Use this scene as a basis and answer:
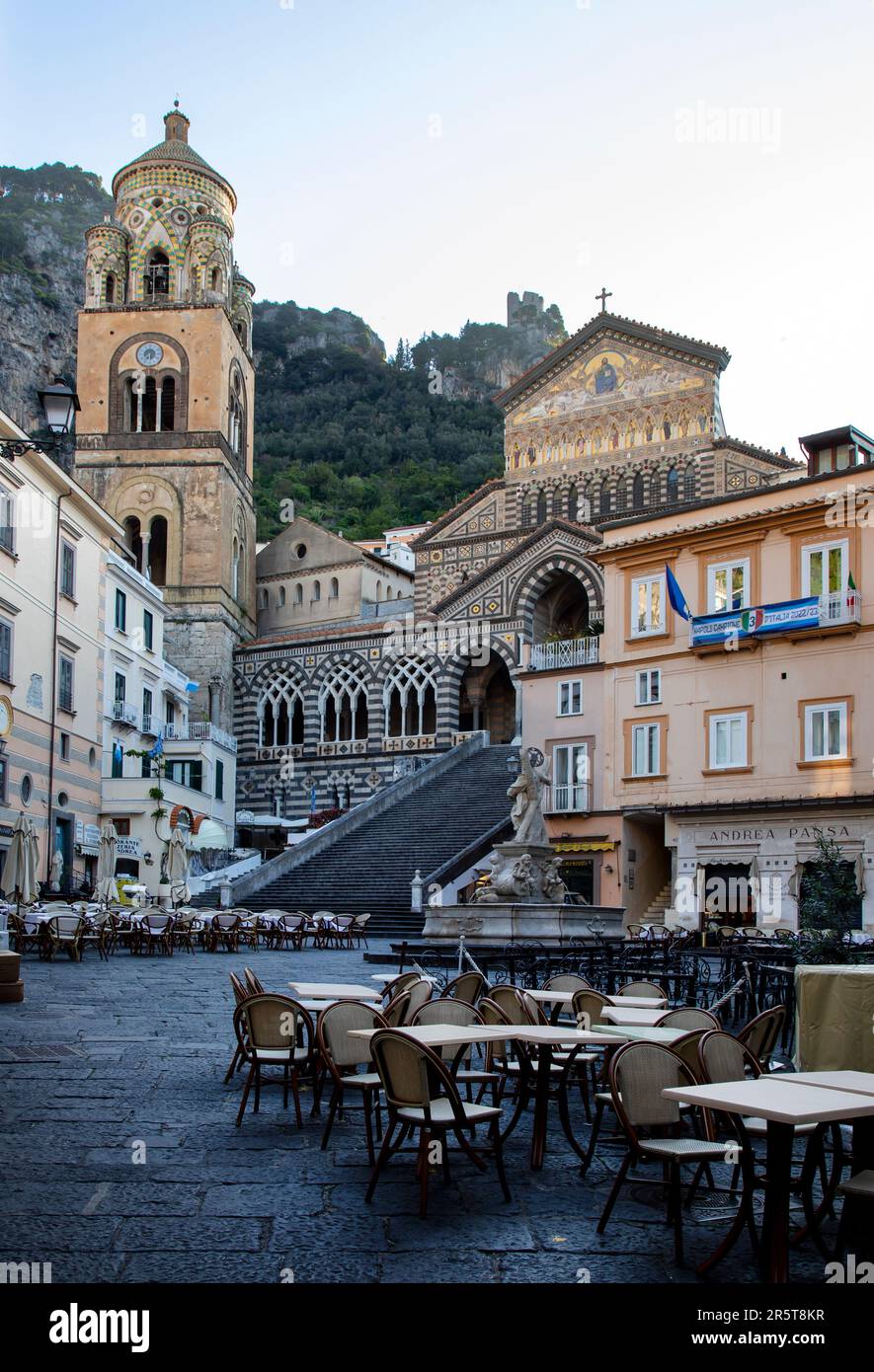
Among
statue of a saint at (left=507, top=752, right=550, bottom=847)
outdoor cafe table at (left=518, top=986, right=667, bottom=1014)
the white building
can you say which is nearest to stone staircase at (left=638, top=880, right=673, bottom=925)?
statue of a saint at (left=507, top=752, right=550, bottom=847)

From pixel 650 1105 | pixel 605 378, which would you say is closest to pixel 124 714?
pixel 605 378

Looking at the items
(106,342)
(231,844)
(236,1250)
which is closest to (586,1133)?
(236,1250)

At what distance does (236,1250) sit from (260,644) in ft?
143

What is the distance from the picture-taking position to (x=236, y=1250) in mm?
5215

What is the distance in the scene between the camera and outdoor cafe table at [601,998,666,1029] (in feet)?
28.8

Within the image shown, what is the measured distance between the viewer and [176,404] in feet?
161

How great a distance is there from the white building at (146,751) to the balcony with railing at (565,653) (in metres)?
10.4

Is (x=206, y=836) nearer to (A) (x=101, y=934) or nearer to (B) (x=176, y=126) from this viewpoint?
(A) (x=101, y=934)

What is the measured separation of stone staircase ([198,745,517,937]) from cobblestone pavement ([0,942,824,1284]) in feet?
58.6

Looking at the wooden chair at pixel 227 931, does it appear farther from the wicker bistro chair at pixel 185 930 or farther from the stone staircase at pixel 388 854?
the stone staircase at pixel 388 854

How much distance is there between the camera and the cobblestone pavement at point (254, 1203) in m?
5.11

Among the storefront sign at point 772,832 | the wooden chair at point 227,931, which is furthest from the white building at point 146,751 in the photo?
the storefront sign at point 772,832

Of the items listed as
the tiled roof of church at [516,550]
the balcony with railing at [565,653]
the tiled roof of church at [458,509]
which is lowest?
the balcony with railing at [565,653]

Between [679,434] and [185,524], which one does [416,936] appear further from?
[185,524]
